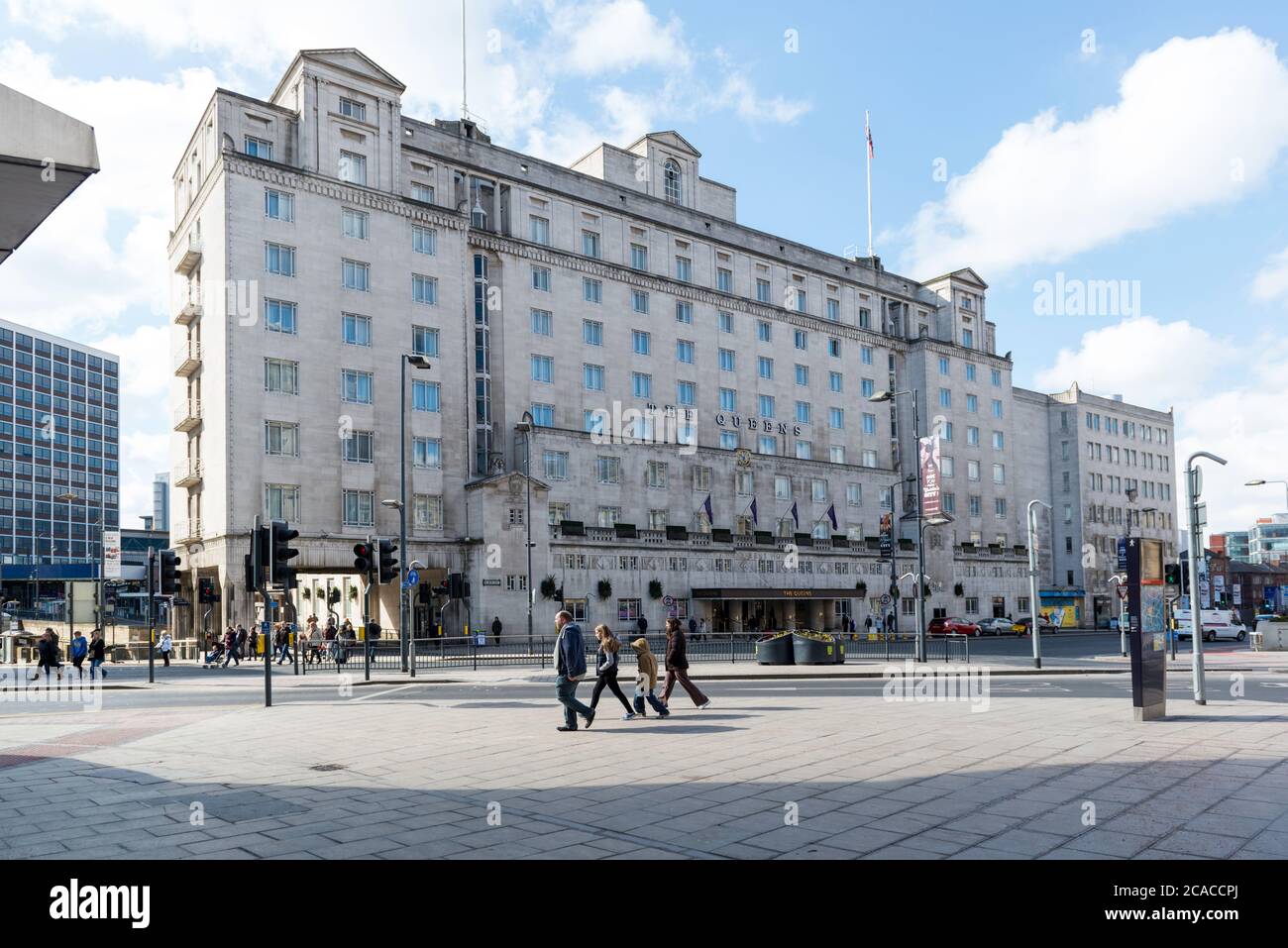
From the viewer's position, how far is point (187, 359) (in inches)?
2024

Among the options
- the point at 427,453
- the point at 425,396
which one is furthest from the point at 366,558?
the point at 425,396

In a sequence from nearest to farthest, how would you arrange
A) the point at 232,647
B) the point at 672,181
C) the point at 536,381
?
the point at 232,647, the point at 536,381, the point at 672,181

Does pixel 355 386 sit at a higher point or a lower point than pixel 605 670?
higher

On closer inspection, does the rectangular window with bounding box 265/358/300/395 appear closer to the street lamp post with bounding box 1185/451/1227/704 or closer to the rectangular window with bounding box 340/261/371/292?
the rectangular window with bounding box 340/261/371/292

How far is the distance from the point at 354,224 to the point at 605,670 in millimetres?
42238

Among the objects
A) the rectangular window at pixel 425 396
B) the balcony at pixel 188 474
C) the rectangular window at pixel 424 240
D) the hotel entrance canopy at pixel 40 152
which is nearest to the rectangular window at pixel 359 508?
the rectangular window at pixel 425 396

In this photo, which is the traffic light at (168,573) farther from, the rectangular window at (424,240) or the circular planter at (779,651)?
the rectangular window at (424,240)

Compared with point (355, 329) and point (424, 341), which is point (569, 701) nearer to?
point (355, 329)

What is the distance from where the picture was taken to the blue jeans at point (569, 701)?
14680mm

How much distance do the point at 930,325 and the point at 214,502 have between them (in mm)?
61231

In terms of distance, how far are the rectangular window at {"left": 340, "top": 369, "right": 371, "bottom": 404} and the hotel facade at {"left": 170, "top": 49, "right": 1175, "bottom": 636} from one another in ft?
0.35

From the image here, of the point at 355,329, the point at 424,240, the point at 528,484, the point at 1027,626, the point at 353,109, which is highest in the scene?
the point at 353,109

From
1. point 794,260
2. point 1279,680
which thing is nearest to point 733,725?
point 1279,680
